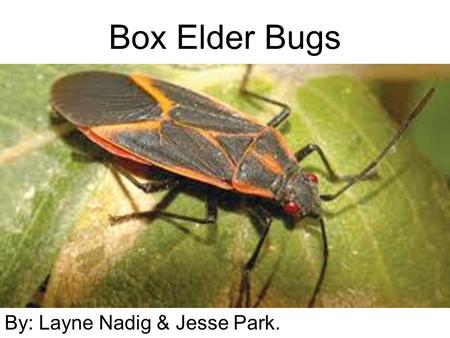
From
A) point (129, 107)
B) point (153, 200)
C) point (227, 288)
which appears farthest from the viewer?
point (129, 107)

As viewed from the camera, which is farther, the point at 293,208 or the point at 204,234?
the point at 293,208

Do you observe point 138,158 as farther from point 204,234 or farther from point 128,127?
point 204,234

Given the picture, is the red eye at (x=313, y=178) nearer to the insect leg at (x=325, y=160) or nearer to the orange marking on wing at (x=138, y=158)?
the insect leg at (x=325, y=160)

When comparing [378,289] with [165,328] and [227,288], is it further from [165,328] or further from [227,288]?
[165,328]

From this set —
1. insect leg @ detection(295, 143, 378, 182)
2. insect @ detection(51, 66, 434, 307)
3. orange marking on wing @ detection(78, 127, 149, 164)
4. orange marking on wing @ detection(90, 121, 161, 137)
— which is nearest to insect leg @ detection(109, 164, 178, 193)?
insect @ detection(51, 66, 434, 307)

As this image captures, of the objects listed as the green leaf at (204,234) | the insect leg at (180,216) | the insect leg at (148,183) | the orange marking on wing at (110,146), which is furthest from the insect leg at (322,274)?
the orange marking on wing at (110,146)

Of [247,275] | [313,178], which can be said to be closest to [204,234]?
[247,275]

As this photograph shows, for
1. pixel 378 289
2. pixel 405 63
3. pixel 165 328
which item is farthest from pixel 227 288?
pixel 405 63
